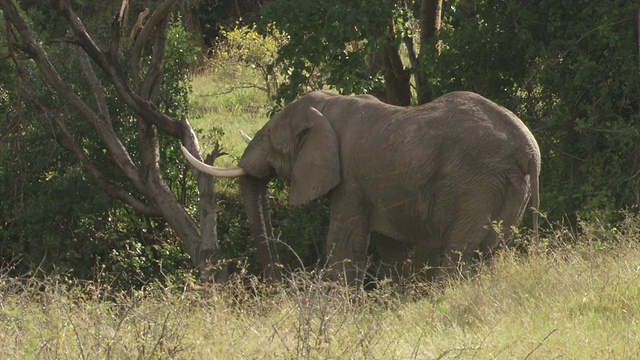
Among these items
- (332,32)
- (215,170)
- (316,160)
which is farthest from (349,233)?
(332,32)

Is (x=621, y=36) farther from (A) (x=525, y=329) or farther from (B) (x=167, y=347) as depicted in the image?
(B) (x=167, y=347)

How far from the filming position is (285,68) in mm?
12281

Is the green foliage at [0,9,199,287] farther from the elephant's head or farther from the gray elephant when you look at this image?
the gray elephant

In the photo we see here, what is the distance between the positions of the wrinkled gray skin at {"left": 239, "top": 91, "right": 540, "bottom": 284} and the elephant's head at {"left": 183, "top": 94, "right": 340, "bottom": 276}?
0.04 feet

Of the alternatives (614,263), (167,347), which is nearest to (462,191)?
(614,263)

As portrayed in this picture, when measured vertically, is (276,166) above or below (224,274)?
above

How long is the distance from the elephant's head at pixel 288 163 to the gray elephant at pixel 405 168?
0.01 m

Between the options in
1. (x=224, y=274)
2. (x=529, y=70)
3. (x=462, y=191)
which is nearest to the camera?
(x=462, y=191)

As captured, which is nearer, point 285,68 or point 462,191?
point 462,191

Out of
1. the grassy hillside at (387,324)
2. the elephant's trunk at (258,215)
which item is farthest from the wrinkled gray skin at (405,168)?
the grassy hillside at (387,324)

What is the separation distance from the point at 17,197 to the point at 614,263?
25.5 feet

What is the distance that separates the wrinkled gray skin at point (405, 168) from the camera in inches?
343

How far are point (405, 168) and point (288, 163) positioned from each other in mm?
1521

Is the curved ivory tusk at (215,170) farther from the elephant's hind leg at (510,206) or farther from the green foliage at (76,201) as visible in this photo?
the elephant's hind leg at (510,206)
